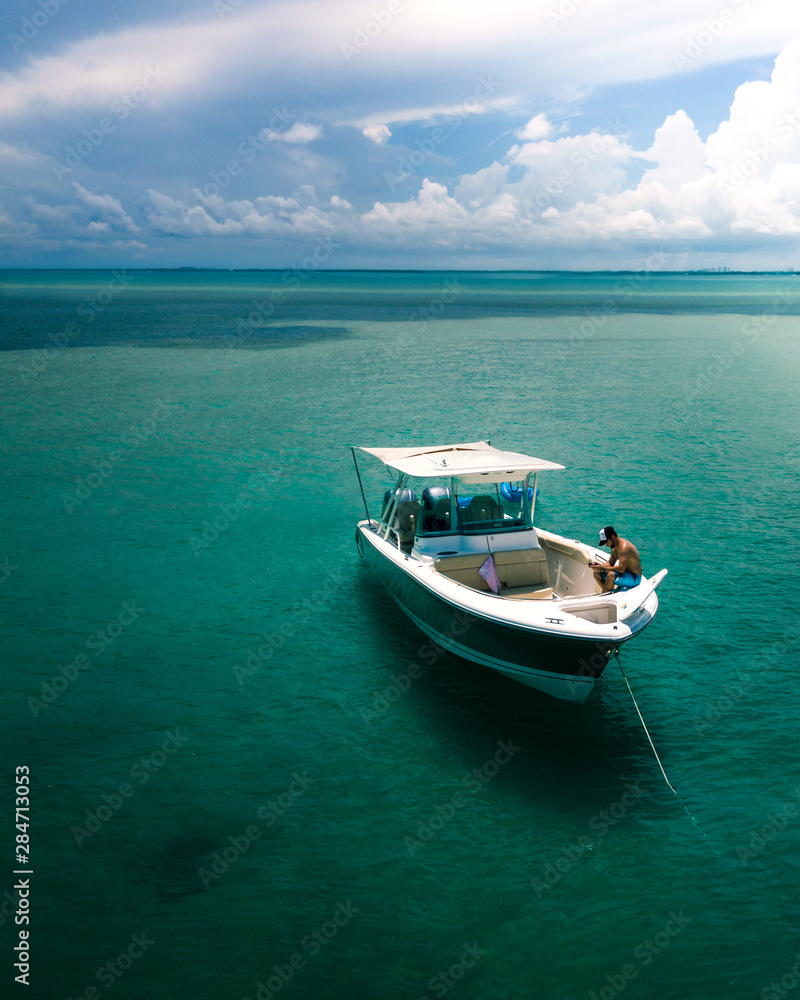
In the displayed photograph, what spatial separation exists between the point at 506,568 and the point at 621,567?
2.33 meters

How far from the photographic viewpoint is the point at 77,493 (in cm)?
2405

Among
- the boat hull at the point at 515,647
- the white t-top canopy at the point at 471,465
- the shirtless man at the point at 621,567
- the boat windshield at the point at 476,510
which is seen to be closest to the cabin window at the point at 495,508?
the boat windshield at the point at 476,510

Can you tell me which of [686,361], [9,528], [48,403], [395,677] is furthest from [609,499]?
[686,361]

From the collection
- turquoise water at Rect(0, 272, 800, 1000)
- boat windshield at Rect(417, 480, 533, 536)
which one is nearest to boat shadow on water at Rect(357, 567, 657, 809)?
turquoise water at Rect(0, 272, 800, 1000)

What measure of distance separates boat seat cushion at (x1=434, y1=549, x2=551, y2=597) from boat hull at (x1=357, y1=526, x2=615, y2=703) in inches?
32.6

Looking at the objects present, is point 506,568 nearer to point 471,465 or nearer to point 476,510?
point 476,510

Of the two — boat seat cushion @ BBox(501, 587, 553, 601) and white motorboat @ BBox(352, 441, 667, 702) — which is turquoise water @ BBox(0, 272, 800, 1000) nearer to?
white motorboat @ BBox(352, 441, 667, 702)

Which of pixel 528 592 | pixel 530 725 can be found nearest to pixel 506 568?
pixel 528 592

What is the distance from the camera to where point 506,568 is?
48.5ft

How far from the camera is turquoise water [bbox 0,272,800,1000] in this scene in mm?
8508

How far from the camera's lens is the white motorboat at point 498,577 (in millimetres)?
12102

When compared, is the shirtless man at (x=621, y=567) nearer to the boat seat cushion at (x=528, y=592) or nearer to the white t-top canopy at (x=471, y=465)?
the boat seat cushion at (x=528, y=592)

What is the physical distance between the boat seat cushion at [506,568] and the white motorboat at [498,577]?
0.02 meters

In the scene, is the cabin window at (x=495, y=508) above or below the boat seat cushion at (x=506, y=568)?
above
